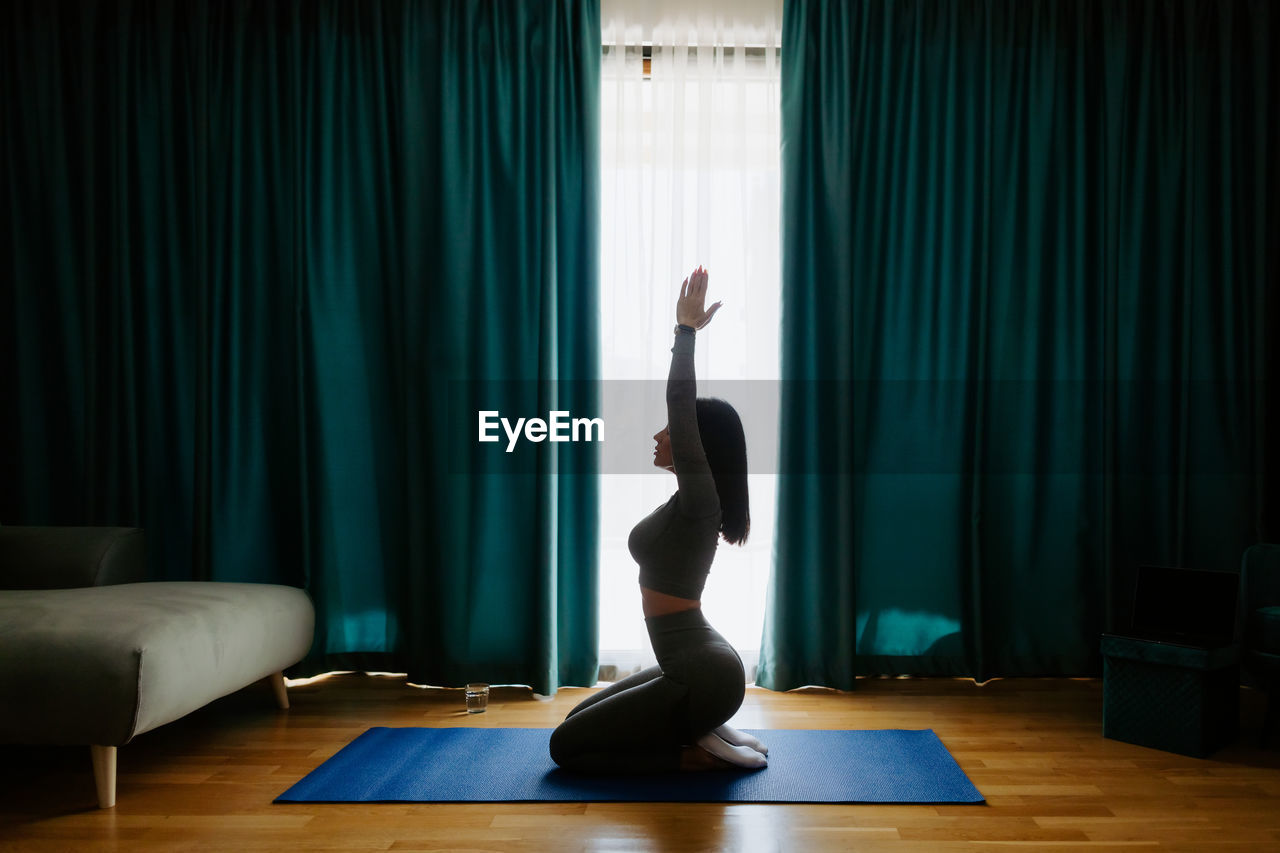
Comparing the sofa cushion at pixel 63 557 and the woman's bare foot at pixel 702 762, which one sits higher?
the sofa cushion at pixel 63 557

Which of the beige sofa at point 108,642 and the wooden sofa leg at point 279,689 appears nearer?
the beige sofa at point 108,642

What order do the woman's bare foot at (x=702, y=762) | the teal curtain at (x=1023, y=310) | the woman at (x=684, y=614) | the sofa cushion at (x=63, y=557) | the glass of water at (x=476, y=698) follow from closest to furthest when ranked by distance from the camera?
the woman at (x=684, y=614) → the woman's bare foot at (x=702, y=762) → the sofa cushion at (x=63, y=557) → the glass of water at (x=476, y=698) → the teal curtain at (x=1023, y=310)

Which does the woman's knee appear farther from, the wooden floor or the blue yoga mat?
the wooden floor

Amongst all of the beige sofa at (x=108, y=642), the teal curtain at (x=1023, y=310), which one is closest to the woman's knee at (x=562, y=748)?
the beige sofa at (x=108, y=642)

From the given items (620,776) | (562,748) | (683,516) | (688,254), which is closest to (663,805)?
(620,776)

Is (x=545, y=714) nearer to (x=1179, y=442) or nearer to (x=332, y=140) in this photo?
(x=332, y=140)

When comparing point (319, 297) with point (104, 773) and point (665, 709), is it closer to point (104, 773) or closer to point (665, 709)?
point (104, 773)

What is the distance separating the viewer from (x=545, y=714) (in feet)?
9.78

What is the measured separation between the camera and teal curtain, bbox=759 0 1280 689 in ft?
11.0

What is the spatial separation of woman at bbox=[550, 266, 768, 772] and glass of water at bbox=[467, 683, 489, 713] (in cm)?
68

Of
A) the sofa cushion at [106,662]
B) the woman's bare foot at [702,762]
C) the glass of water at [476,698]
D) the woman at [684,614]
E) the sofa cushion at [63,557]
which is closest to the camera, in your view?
the sofa cushion at [106,662]

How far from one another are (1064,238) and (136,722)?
3697 mm

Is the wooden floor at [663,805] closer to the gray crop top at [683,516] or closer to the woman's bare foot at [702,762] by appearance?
the woman's bare foot at [702,762]

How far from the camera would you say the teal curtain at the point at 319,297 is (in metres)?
3.36
